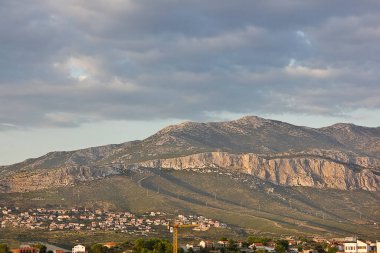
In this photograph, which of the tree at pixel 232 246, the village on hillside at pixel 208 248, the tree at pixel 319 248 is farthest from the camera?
the tree at pixel 319 248

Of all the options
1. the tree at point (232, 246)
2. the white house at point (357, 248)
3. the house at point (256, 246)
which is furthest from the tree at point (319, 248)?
the tree at point (232, 246)

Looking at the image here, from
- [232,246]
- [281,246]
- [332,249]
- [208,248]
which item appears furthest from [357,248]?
[208,248]

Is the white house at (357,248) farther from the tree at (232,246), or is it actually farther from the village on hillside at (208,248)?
the tree at (232,246)

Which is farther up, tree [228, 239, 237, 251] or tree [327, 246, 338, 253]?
tree [228, 239, 237, 251]

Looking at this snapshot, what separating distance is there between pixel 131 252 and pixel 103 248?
6758mm

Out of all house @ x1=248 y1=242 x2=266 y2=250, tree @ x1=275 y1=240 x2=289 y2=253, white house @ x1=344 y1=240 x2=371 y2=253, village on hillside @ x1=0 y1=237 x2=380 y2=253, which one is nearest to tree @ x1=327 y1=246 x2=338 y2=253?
village on hillside @ x1=0 y1=237 x2=380 y2=253

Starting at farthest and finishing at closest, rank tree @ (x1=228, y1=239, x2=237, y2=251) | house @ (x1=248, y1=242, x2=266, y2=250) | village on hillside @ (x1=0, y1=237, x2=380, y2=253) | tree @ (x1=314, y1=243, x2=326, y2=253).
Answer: tree @ (x1=314, y1=243, x2=326, y2=253) → house @ (x1=248, y1=242, x2=266, y2=250) → tree @ (x1=228, y1=239, x2=237, y2=251) → village on hillside @ (x1=0, y1=237, x2=380, y2=253)

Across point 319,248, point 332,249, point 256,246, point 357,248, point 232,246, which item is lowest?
point 319,248

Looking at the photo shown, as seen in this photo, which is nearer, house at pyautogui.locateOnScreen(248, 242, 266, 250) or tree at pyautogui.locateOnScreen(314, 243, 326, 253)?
house at pyautogui.locateOnScreen(248, 242, 266, 250)

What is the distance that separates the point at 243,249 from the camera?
16638 centimetres

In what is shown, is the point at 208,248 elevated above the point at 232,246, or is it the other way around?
the point at 232,246

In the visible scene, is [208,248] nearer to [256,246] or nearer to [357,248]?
[256,246]

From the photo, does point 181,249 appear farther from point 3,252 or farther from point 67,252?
point 3,252

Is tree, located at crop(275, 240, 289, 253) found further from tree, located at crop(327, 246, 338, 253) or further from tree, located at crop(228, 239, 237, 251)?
tree, located at crop(327, 246, 338, 253)
